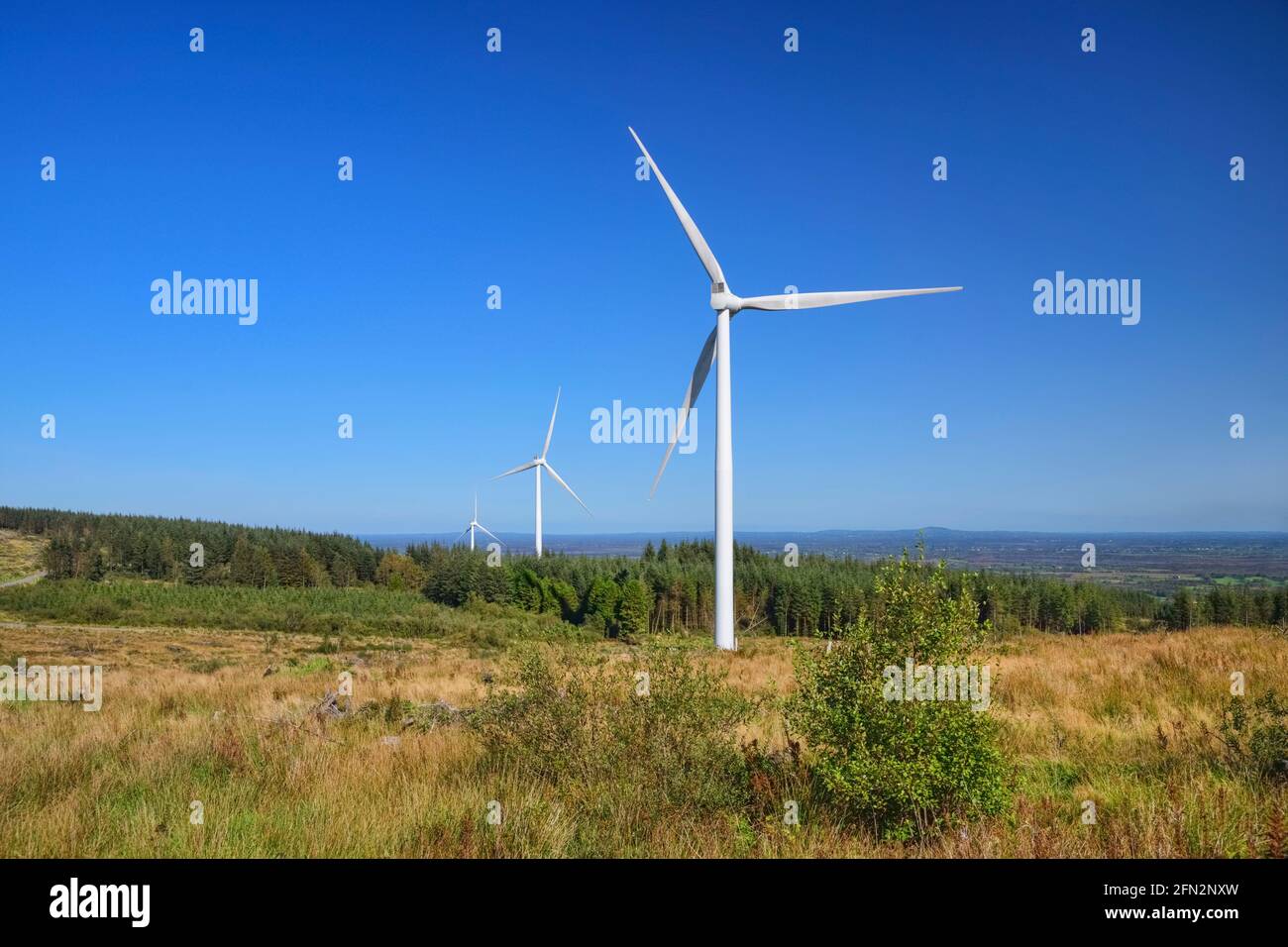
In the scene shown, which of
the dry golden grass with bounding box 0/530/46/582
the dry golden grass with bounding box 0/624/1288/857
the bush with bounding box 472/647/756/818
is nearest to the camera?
the dry golden grass with bounding box 0/624/1288/857

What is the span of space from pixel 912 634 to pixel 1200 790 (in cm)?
359

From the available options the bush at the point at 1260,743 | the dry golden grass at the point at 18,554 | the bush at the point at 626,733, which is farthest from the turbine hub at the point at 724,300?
the dry golden grass at the point at 18,554

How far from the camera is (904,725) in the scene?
7.82m

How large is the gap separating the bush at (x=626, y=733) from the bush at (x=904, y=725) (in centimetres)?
114

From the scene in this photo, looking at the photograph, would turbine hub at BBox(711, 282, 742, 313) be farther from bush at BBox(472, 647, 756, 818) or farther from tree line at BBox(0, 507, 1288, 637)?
tree line at BBox(0, 507, 1288, 637)

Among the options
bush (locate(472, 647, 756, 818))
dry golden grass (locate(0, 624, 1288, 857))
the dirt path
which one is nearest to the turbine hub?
dry golden grass (locate(0, 624, 1288, 857))

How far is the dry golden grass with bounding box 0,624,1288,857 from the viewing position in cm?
705

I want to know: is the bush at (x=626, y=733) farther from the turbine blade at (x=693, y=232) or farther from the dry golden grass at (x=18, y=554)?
the dry golden grass at (x=18, y=554)

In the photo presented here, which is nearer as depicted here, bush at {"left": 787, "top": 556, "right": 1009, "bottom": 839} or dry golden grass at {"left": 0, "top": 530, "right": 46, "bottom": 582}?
bush at {"left": 787, "top": 556, "right": 1009, "bottom": 839}

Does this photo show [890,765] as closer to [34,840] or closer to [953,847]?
[953,847]

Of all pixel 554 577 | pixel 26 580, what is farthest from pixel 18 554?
pixel 554 577
